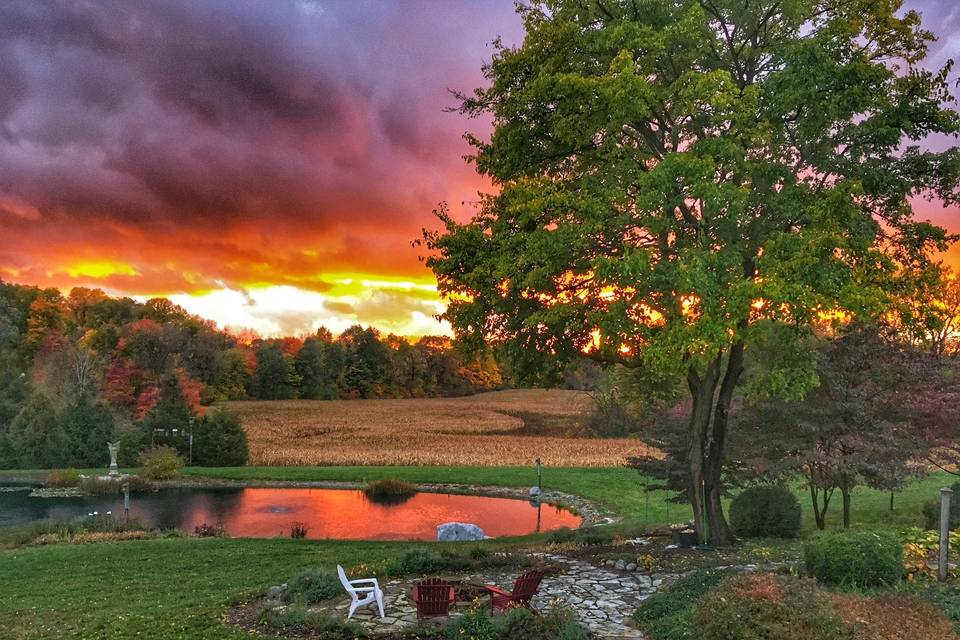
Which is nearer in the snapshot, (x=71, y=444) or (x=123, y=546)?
(x=123, y=546)

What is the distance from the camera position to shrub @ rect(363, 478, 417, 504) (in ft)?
96.4

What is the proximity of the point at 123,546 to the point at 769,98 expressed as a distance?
747 inches

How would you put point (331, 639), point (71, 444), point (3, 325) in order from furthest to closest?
1. point (3, 325)
2. point (71, 444)
3. point (331, 639)

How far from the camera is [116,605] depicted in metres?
10.9

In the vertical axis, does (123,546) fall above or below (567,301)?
below

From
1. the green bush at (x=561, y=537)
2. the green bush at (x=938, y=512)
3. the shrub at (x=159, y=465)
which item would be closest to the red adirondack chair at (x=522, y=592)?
the green bush at (x=561, y=537)

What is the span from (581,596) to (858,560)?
401 cm

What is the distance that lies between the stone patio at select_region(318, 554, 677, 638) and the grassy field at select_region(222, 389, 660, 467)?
22.1 m

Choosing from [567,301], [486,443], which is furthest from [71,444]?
[567,301]

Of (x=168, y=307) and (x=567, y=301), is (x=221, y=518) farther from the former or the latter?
(x=168, y=307)

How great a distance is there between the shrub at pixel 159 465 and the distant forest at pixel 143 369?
6400 mm

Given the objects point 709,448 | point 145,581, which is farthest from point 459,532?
point 145,581

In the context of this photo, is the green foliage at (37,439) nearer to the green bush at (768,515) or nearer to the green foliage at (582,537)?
the green foliage at (582,537)

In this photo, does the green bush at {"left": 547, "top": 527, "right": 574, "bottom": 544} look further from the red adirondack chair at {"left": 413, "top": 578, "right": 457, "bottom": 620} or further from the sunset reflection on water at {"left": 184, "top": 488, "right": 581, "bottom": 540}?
the red adirondack chair at {"left": 413, "top": 578, "right": 457, "bottom": 620}
